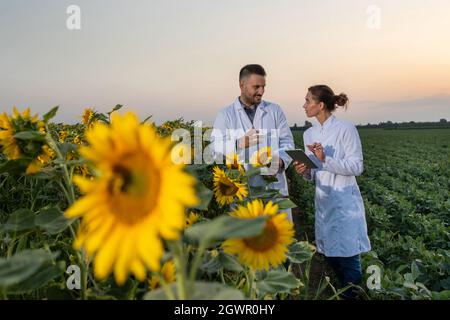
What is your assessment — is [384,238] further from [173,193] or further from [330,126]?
[173,193]

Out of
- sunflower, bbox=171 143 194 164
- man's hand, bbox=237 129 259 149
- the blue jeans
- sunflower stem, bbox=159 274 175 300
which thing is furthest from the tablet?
sunflower stem, bbox=159 274 175 300

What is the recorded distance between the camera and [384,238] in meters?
6.64

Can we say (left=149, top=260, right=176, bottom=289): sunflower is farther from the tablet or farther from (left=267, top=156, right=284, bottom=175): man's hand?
(left=267, top=156, right=284, bottom=175): man's hand

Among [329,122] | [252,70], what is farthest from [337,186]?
[252,70]

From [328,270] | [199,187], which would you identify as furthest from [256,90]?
[199,187]

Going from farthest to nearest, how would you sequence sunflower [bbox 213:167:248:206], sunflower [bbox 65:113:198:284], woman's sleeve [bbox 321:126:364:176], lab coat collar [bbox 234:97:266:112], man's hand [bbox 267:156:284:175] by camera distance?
lab coat collar [bbox 234:97:266:112] → woman's sleeve [bbox 321:126:364:176] → man's hand [bbox 267:156:284:175] → sunflower [bbox 213:167:248:206] → sunflower [bbox 65:113:198:284]

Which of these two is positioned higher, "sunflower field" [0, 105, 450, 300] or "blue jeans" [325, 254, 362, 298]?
"sunflower field" [0, 105, 450, 300]

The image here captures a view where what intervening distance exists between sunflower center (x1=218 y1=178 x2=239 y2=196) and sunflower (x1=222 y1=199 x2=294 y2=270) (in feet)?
3.38

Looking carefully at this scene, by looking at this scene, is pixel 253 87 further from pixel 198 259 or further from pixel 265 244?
pixel 198 259

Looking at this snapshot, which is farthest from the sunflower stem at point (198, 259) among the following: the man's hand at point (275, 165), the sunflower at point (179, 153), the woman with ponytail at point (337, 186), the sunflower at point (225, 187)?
the woman with ponytail at point (337, 186)

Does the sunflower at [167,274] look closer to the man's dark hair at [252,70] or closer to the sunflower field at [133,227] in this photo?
the sunflower field at [133,227]

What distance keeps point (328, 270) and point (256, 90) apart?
10.1 ft

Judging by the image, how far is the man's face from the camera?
171 inches

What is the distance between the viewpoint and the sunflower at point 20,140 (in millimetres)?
1306
